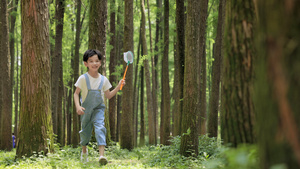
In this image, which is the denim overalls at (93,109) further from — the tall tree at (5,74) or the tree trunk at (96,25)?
the tall tree at (5,74)

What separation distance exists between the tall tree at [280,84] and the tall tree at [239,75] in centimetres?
74

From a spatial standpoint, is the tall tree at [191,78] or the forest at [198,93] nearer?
the forest at [198,93]

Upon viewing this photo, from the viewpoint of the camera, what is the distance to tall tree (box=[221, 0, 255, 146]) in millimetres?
2594

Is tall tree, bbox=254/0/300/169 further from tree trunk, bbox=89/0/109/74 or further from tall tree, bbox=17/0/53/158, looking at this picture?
tree trunk, bbox=89/0/109/74

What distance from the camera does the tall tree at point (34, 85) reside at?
245 inches

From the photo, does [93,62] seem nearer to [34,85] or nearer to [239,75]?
[34,85]

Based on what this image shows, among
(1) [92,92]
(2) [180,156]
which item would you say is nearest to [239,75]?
(1) [92,92]

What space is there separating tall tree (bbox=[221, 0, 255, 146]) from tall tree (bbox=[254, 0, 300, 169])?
74cm

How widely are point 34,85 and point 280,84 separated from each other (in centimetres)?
545

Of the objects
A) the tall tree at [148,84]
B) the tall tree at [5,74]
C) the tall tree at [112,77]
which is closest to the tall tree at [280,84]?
the tall tree at [5,74]

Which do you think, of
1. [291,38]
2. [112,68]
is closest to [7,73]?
[112,68]

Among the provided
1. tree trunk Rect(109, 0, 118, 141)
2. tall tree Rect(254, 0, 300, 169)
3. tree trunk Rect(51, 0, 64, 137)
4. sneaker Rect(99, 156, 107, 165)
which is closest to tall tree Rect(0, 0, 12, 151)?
tree trunk Rect(51, 0, 64, 137)

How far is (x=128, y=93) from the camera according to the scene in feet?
37.5

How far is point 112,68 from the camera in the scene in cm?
1723
